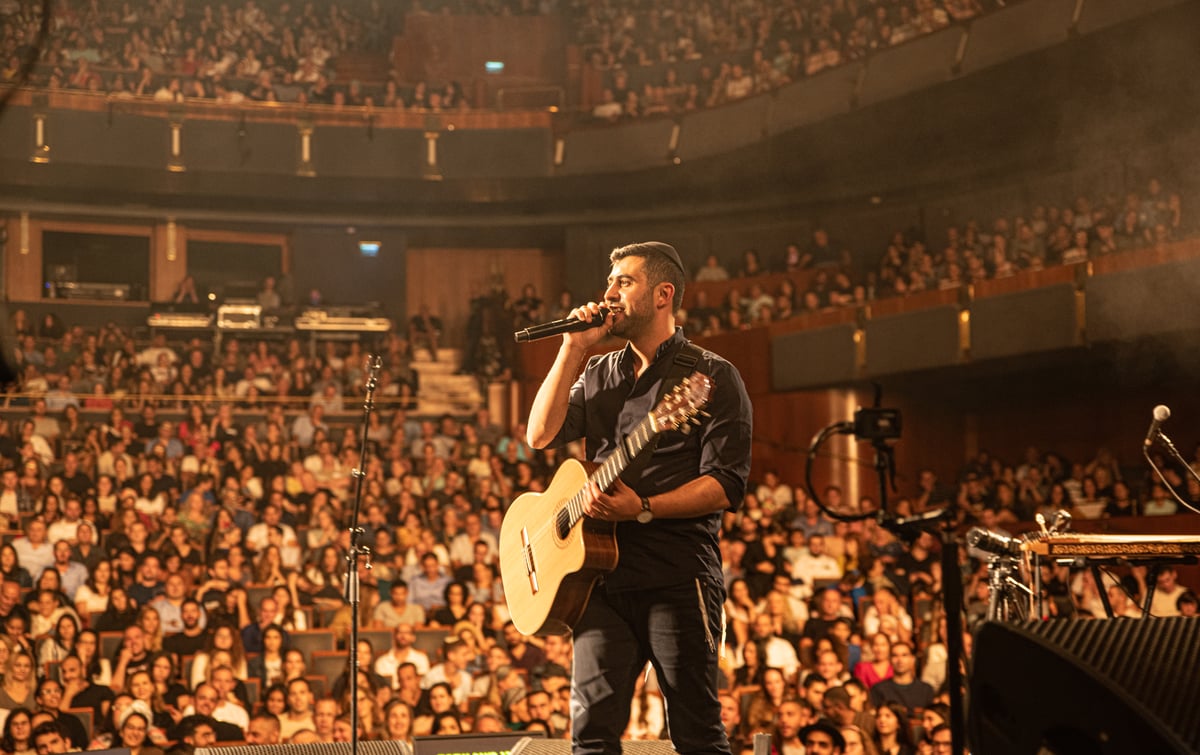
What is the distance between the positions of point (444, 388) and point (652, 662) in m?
11.9

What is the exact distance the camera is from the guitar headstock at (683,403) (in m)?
2.55

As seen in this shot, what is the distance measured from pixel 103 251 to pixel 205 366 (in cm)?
Result: 402

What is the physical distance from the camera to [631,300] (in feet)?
9.09

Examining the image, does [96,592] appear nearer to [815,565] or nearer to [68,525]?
[68,525]

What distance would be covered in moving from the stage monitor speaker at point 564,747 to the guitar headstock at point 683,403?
107 centimetres

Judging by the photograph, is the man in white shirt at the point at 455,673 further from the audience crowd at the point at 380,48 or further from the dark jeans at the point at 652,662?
the audience crowd at the point at 380,48

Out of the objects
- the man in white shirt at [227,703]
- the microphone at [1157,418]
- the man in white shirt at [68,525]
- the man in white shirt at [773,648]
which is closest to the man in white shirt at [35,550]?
the man in white shirt at [68,525]

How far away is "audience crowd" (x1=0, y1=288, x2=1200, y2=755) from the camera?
246 inches

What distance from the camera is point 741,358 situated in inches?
512

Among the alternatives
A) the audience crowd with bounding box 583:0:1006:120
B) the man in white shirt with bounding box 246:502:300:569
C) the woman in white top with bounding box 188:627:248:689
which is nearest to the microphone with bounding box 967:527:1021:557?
the woman in white top with bounding box 188:627:248:689

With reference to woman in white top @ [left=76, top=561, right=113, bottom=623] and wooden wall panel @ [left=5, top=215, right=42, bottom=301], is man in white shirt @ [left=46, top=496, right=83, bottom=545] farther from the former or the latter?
wooden wall panel @ [left=5, top=215, right=42, bottom=301]

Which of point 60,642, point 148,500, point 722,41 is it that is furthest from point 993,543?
point 722,41

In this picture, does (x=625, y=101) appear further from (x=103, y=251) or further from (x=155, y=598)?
(x=155, y=598)

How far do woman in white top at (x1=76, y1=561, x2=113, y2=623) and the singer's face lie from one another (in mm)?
5447
